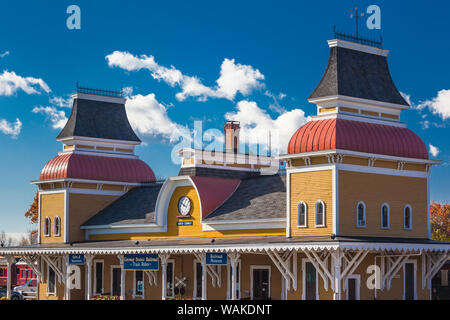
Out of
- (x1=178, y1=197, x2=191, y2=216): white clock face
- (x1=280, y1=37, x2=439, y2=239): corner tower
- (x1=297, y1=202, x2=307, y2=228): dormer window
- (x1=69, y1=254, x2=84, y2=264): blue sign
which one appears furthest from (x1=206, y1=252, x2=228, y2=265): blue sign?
(x1=69, y1=254, x2=84, y2=264): blue sign

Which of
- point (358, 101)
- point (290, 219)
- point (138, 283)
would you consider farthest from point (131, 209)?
point (358, 101)

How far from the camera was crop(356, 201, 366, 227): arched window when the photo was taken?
36625mm

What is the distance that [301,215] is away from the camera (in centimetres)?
3756

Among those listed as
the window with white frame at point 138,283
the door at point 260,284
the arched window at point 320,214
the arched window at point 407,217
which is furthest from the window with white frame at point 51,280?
the arched window at point 407,217

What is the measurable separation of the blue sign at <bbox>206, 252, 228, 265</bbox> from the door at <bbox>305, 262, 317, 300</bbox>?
3.94 m

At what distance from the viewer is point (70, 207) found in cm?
5159

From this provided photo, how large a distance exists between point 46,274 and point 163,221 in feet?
35.9

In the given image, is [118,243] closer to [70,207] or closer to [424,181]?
[70,207]

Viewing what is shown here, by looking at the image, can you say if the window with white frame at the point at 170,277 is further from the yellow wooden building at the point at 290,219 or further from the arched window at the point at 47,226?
the arched window at the point at 47,226

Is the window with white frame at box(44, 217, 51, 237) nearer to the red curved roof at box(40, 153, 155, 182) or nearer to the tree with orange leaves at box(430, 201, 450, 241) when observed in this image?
the red curved roof at box(40, 153, 155, 182)

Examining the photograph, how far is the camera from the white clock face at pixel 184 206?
4512 centimetres

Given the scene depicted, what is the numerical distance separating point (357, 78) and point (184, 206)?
12.3 m
